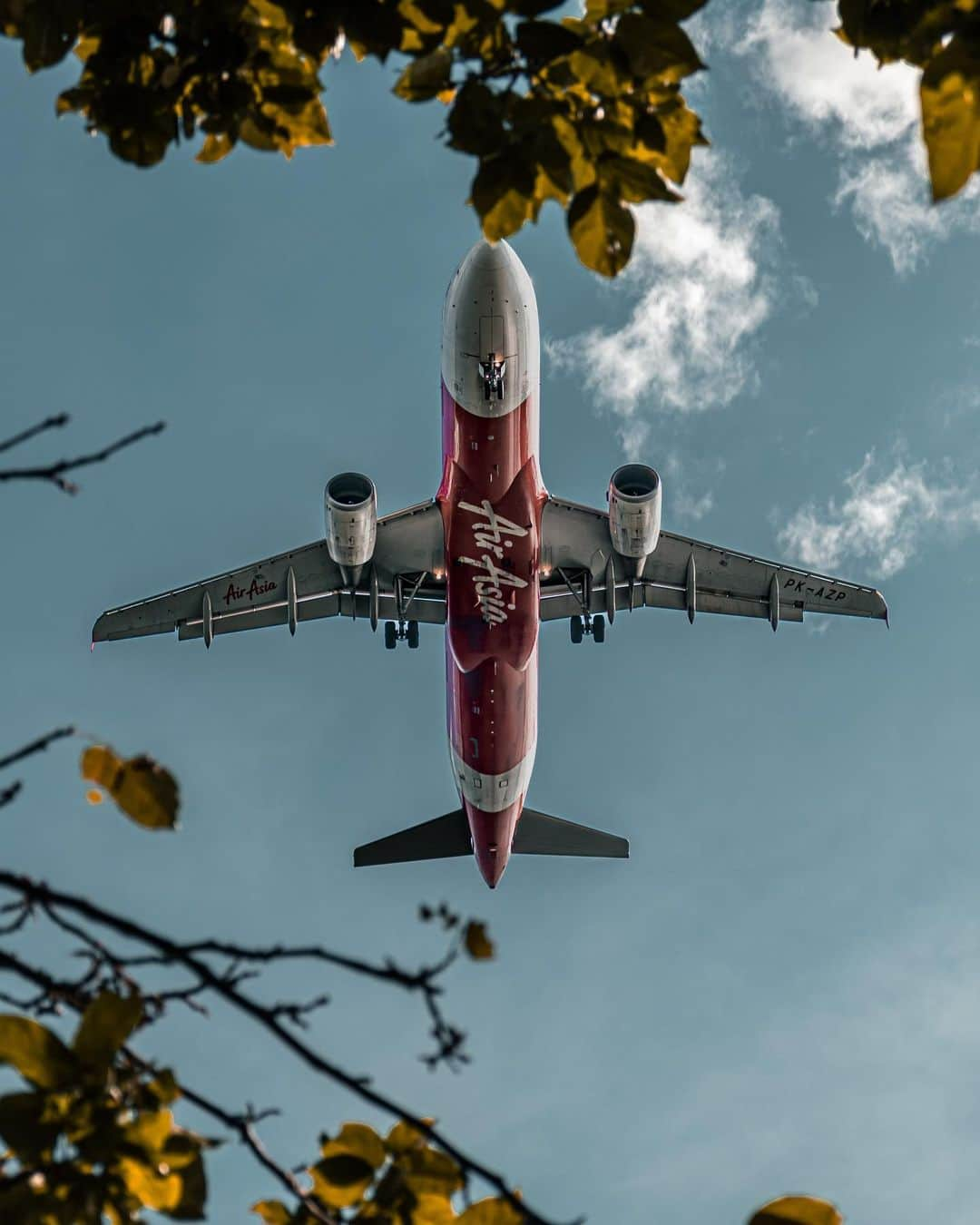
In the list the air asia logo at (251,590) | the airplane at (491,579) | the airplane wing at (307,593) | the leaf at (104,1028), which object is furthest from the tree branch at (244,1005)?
the air asia logo at (251,590)

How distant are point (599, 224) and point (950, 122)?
1110 millimetres

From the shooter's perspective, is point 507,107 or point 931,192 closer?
point 931,192

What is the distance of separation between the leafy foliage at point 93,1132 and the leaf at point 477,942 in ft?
2.13

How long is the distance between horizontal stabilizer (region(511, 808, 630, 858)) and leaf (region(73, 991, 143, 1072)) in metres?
34.7

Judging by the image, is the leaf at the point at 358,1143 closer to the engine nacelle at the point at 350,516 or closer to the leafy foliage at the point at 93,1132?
the leafy foliage at the point at 93,1132

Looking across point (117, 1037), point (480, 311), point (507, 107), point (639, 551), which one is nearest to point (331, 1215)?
point (117, 1037)

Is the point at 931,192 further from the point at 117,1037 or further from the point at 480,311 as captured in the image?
the point at 480,311

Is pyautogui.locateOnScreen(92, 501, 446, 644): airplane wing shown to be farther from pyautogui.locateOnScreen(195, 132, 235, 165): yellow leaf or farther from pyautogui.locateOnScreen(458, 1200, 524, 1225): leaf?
pyautogui.locateOnScreen(458, 1200, 524, 1225): leaf

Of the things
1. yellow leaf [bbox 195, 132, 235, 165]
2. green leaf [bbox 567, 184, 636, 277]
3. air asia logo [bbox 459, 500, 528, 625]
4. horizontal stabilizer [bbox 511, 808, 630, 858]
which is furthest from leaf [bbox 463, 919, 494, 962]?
horizontal stabilizer [bbox 511, 808, 630, 858]

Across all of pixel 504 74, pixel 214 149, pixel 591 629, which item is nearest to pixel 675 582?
pixel 591 629

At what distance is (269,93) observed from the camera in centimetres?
409

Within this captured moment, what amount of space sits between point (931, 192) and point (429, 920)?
1.78m

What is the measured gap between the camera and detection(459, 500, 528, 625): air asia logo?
91.8 feet

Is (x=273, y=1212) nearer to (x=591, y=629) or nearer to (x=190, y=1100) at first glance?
(x=190, y=1100)
